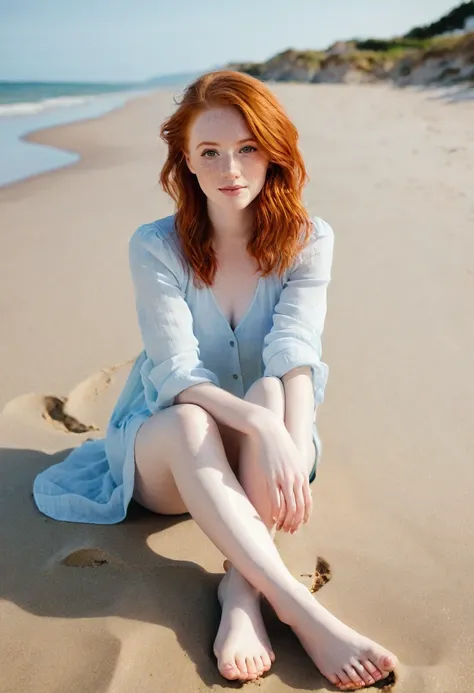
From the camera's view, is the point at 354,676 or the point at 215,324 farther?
the point at 215,324

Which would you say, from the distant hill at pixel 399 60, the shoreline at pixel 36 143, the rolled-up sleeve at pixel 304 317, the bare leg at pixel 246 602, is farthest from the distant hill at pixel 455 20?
the bare leg at pixel 246 602

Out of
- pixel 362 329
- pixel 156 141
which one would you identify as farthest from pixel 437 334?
pixel 156 141

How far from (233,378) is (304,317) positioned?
0.31 metres

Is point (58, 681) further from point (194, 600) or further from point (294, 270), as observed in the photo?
point (294, 270)

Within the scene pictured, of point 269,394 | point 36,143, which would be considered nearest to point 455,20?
point 36,143

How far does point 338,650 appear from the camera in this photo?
1.80 metres

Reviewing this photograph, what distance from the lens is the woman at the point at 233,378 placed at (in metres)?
1.91

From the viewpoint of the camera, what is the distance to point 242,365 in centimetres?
254

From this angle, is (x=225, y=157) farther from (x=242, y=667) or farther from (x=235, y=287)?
(x=242, y=667)

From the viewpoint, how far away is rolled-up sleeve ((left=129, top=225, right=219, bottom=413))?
7.38 feet

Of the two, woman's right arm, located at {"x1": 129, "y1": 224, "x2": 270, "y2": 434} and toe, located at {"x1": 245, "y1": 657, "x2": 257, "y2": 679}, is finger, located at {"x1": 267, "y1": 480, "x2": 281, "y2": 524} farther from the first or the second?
toe, located at {"x1": 245, "y1": 657, "x2": 257, "y2": 679}

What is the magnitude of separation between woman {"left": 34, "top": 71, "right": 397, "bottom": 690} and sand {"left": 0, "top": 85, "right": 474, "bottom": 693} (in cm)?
10

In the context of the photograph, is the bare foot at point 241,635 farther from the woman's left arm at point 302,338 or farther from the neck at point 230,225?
the neck at point 230,225

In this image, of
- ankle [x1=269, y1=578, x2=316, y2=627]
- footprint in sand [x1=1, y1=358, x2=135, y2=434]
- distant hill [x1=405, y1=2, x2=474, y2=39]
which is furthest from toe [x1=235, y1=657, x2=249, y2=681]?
distant hill [x1=405, y1=2, x2=474, y2=39]
